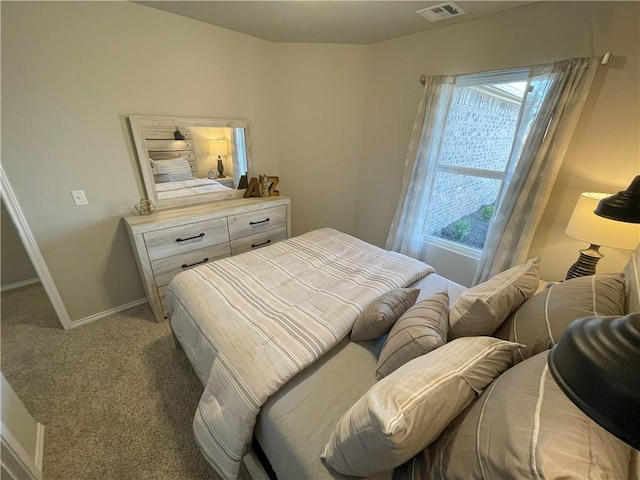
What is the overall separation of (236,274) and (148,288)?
0.99 m

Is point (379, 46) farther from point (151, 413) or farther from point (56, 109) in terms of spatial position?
point (151, 413)

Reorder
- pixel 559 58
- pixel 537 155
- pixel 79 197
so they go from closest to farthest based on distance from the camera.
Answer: pixel 559 58 < pixel 537 155 < pixel 79 197

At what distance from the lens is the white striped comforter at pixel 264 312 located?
100 centimetres

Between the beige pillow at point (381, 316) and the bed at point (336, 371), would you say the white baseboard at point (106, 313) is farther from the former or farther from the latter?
the beige pillow at point (381, 316)

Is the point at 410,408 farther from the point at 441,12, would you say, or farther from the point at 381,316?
the point at 441,12

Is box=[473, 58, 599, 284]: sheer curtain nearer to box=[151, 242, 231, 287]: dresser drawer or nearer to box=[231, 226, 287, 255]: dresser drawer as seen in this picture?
box=[231, 226, 287, 255]: dresser drawer

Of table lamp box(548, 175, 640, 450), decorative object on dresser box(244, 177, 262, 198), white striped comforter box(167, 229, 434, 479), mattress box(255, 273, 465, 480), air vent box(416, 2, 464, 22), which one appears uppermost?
air vent box(416, 2, 464, 22)

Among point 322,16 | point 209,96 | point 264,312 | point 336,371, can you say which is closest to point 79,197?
A: point 209,96

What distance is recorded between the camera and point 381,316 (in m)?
1.14

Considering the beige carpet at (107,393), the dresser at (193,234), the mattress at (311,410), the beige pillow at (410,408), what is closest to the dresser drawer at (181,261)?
the dresser at (193,234)

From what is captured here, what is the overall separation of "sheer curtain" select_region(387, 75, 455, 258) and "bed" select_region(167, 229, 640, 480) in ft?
2.99

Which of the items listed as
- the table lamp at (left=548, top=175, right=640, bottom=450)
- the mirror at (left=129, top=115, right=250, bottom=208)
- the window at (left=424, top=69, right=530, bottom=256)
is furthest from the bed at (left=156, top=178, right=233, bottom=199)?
the table lamp at (left=548, top=175, right=640, bottom=450)

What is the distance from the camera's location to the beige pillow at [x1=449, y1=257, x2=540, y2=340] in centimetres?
103

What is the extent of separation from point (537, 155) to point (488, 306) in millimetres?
1477
